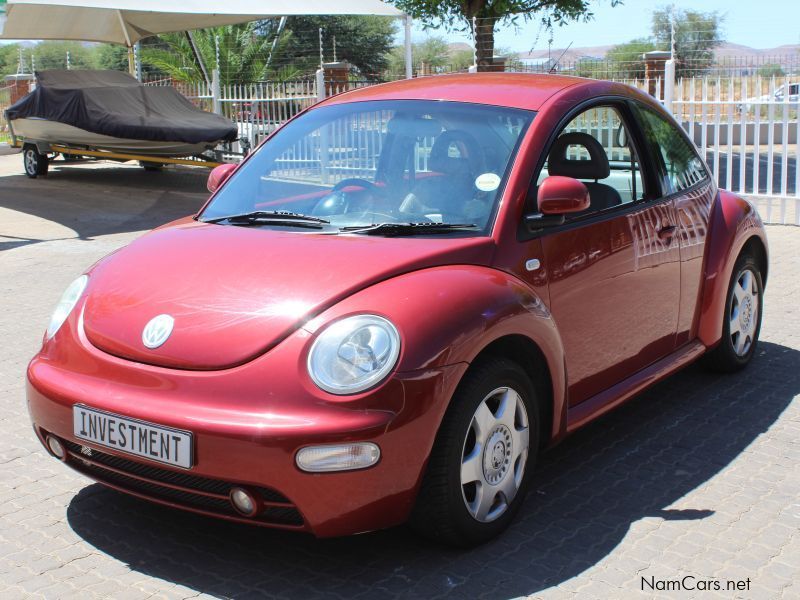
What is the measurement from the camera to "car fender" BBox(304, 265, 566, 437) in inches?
128

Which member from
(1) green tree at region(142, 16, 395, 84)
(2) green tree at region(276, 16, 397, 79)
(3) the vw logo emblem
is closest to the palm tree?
(1) green tree at region(142, 16, 395, 84)

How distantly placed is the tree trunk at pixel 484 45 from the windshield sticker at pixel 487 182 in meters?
15.4

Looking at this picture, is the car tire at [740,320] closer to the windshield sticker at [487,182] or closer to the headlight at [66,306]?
the windshield sticker at [487,182]

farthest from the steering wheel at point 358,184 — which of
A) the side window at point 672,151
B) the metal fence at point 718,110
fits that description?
the metal fence at point 718,110

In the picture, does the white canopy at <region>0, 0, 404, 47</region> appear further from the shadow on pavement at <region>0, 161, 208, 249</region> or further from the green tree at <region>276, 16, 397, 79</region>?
the green tree at <region>276, 16, 397, 79</region>

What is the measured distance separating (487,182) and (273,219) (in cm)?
90

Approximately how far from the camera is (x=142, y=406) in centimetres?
327

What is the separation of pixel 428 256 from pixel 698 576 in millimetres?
1445

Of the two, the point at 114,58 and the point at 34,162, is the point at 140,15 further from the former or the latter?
the point at 114,58

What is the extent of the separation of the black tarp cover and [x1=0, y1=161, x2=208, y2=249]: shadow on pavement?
0.95 m

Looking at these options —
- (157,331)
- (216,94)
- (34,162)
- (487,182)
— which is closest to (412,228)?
(487,182)

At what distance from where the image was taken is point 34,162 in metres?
17.8

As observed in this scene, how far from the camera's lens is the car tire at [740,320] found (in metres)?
5.54

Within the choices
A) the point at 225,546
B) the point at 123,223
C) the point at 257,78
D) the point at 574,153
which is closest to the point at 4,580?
the point at 225,546
